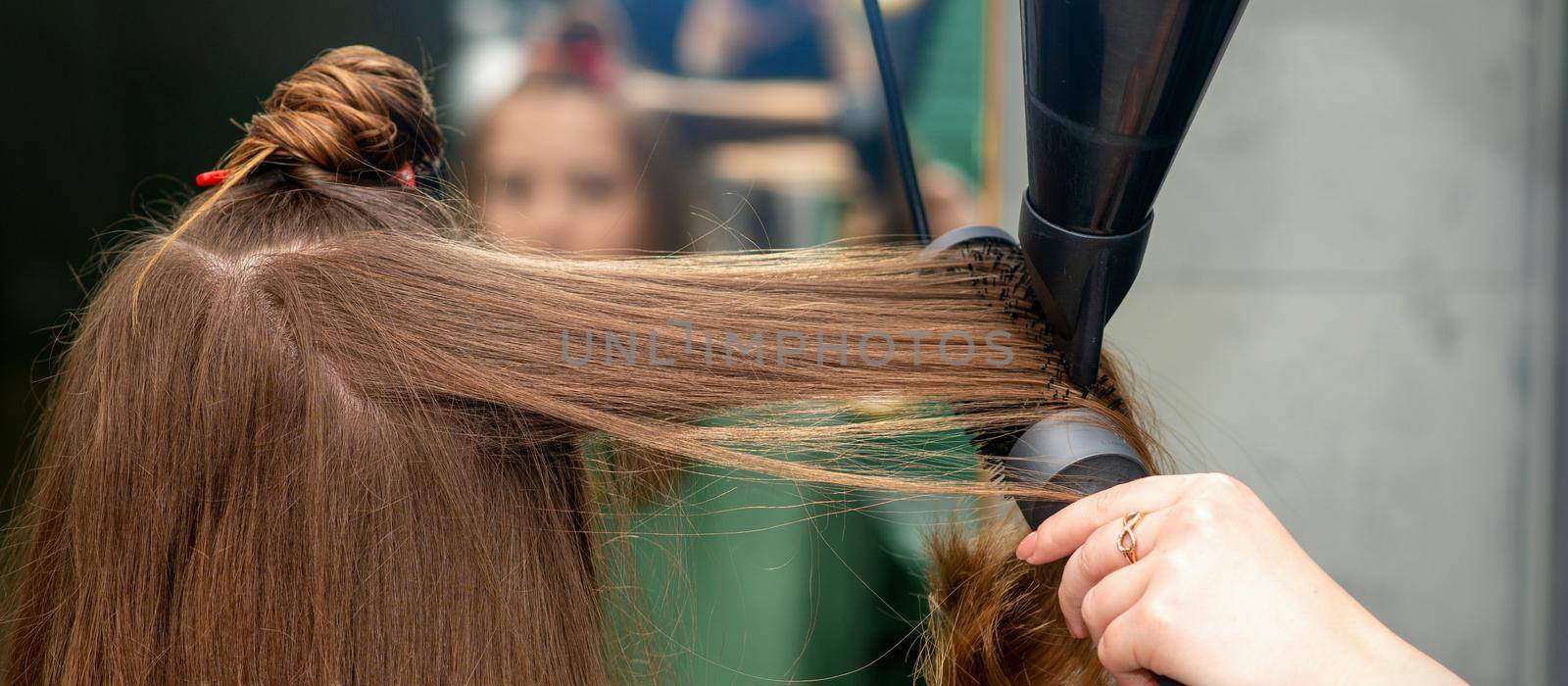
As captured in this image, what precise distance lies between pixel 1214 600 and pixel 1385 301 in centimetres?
85

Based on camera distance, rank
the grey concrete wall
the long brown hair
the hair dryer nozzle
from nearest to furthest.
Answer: the hair dryer nozzle
the long brown hair
the grey concrete wall

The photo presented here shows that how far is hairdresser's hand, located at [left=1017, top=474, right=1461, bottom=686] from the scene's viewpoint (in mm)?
317

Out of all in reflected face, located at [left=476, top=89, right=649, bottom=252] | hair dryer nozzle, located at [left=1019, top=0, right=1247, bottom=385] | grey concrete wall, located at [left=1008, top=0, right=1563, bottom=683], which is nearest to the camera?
hair dryer nozzle, located at [left=1019, top=0, right=1247, bottom=385]

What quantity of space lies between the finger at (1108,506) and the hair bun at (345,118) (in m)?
0.45

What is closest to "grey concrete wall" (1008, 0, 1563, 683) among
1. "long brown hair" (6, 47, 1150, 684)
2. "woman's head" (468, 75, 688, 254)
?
"woman's head" (468, 75, 688, 254)

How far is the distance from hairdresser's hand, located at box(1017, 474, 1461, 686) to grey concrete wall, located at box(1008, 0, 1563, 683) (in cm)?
60

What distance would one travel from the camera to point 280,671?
1.33 ft

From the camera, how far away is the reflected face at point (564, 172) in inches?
27.9

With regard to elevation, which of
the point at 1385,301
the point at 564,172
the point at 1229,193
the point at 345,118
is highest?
the point at 345,118

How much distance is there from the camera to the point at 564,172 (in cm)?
73

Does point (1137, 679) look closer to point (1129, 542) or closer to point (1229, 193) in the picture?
point (1129, 542)

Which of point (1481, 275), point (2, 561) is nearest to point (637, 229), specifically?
point (2, 561)

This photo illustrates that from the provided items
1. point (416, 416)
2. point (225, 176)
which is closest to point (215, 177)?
point (225, 176)

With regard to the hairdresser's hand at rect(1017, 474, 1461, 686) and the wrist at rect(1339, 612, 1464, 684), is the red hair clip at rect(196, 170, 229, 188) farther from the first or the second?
the wrist at rect(1339, 612, 1464, 684)
